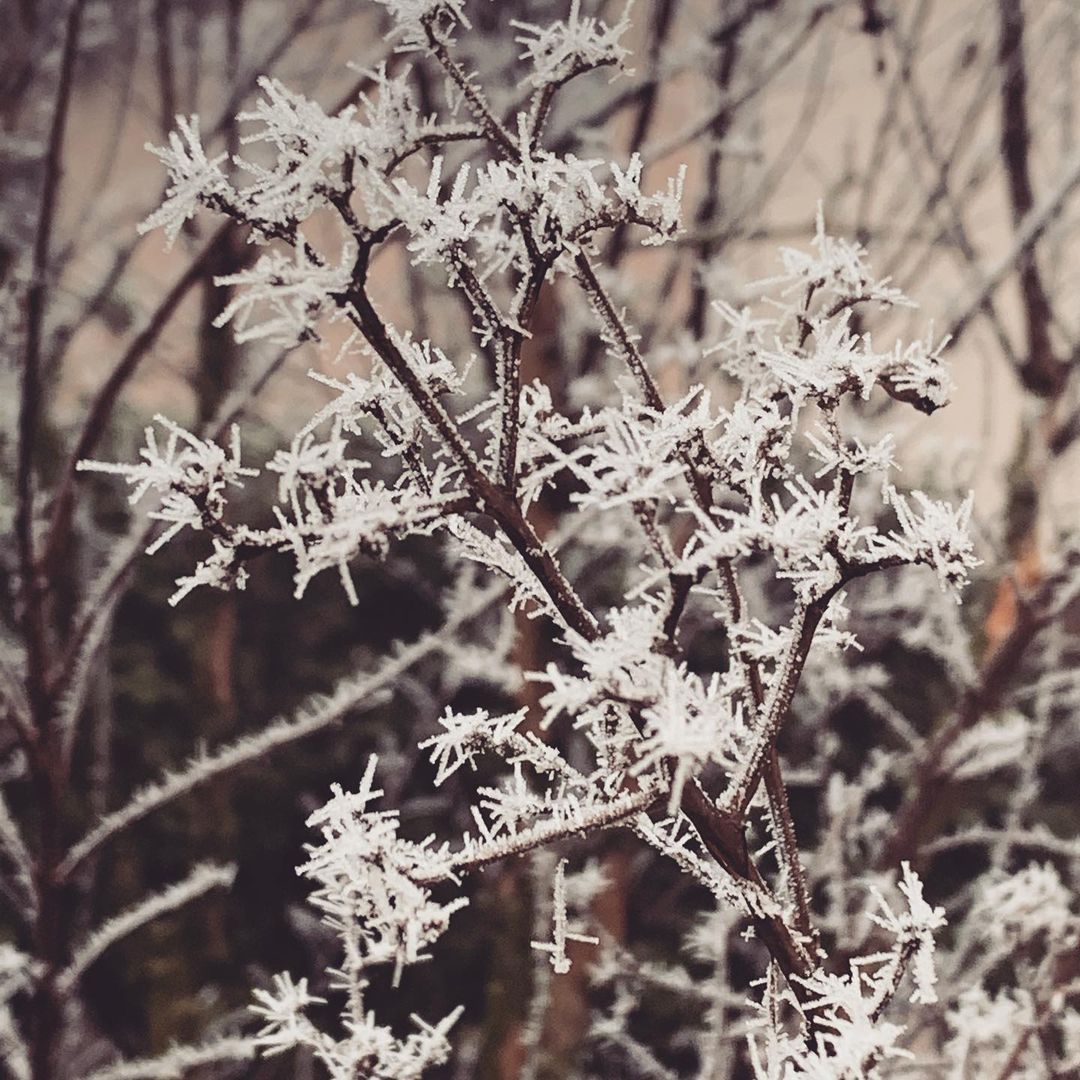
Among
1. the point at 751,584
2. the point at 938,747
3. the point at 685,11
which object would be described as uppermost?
the point at 685,11

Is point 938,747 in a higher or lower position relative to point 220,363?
lower

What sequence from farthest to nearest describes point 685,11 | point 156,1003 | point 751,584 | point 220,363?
point 685,11, point 751,584, point 220,363, point 156,1003

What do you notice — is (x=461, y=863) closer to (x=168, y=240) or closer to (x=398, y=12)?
(x=168, y=240)

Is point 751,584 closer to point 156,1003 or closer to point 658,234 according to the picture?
point 156,1003

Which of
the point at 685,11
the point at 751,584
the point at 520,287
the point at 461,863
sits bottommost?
the point at 461,863

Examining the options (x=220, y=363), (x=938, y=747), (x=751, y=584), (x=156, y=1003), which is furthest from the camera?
(x=751, y=584)

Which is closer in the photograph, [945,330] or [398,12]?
[398,12]

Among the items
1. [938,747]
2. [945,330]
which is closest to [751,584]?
[945,330]

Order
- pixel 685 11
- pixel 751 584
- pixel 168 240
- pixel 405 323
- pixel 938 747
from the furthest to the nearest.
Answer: pixel 405 323
pixel 685 11
pixel 751 584
pixel 938 747
pixel 168 240

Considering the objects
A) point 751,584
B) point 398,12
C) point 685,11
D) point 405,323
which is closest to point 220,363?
point 405,323
